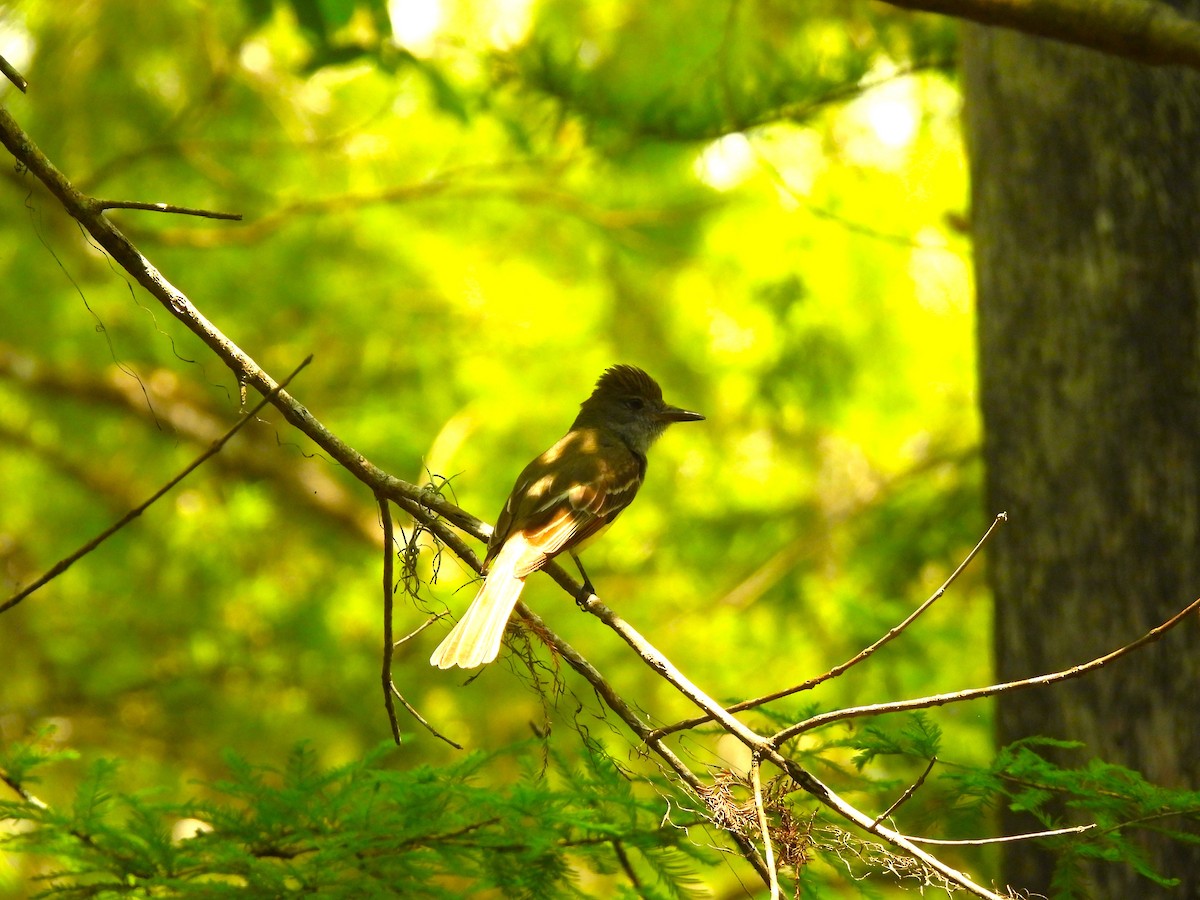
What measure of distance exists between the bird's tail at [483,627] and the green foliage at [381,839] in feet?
0.99

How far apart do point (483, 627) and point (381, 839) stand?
25.7 inches

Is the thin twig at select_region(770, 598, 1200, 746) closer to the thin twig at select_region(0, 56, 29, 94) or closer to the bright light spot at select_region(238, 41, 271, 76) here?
the thin twig at select_region(0, 56, 29, 94)

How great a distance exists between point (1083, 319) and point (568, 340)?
6.07 meters

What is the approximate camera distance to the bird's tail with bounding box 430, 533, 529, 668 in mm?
2863

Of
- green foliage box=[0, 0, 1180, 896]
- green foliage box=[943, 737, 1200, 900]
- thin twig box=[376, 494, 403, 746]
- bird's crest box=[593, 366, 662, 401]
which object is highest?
green foliage box=[0, 0, 1180, 896]

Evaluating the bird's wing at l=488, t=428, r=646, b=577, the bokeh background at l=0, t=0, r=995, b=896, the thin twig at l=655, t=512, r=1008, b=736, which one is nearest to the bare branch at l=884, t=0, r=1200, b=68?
the thin twig at l=655, t=512, r=1008, b=736

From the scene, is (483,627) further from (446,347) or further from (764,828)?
(446,347)

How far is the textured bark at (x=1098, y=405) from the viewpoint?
4.21 metres

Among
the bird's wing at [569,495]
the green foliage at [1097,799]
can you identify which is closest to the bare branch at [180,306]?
the bird's wing at [569,495]

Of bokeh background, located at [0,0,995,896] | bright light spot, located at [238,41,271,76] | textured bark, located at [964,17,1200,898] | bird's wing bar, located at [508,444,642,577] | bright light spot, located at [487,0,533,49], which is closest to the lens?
bird's wing bar, located at [508,444,642,577]

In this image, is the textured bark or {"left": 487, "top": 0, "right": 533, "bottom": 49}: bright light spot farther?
{"left": 487, "top": 0, "right": 533, "bottom": 49}: bright light spot

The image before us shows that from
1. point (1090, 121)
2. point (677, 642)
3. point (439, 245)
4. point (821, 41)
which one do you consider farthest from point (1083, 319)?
point (439, 245)

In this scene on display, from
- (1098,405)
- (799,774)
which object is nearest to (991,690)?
(799,774)

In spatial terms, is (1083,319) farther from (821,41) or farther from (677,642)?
(677,642)
